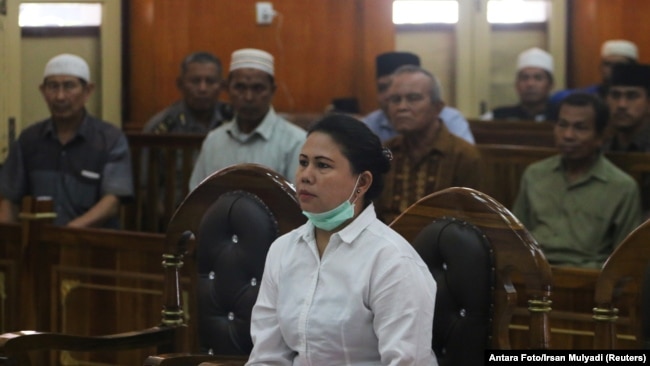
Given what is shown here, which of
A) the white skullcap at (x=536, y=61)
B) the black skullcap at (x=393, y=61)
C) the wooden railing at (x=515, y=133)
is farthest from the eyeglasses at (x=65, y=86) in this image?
the white skullcap at (x=536, y=61)

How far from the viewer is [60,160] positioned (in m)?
4.83

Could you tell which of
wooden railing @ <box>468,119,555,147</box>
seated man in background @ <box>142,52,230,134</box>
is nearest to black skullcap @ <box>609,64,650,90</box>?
wooden railing @ <box>468,119,555,147</box>

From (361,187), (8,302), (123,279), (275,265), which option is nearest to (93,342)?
(275,265)

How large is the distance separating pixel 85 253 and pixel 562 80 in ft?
16.9

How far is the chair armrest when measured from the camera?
8.87ft

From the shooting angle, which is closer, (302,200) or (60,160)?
(302,200)

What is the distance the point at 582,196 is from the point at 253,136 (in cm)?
124

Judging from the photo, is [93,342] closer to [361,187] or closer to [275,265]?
[275,265]

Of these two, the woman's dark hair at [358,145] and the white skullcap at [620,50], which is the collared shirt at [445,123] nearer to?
the white skullcap at [620,50]

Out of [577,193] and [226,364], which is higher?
[577,193]

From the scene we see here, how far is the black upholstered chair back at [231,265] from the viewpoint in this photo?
9.61 feet

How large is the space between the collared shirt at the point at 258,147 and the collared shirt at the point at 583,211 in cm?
90

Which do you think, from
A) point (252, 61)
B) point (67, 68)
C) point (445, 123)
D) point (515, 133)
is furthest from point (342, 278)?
point (515, 133)

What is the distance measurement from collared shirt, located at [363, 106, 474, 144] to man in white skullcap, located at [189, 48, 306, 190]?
2.55 feet
